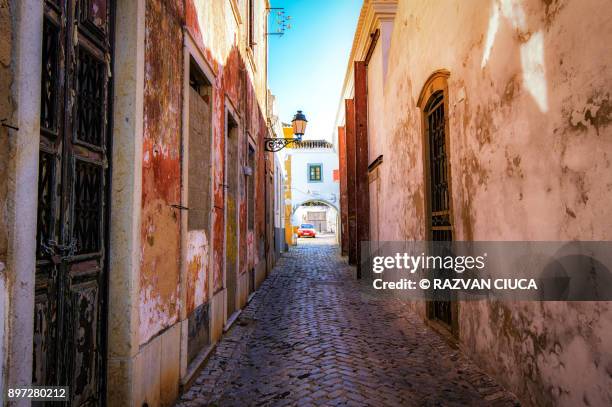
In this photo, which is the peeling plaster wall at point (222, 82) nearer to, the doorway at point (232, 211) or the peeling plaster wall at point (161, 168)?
the doorway at point (232, 211)

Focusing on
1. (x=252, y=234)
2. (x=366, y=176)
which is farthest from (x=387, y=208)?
(x=252, y=234)

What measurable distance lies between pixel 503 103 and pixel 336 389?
3080 mm

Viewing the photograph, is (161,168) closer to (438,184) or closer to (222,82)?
(222,82)

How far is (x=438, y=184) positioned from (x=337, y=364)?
Answer: 315cm

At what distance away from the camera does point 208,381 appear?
4.22 metres

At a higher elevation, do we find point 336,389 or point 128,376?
point 128,376

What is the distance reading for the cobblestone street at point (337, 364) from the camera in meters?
3.73

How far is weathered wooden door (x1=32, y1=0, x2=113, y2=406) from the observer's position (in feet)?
7.00

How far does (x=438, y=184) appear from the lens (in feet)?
20.5

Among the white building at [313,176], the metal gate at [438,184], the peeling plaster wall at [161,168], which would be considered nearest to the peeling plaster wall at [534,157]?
the metal gate at [438,184]

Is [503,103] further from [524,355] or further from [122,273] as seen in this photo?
[122,273]

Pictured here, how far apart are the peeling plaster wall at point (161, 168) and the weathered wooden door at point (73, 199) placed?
14.1 inches

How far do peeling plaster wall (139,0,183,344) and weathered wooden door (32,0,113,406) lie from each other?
36 centimetres

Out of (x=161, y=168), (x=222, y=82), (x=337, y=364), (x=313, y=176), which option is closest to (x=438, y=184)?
(x=337, y=364)
